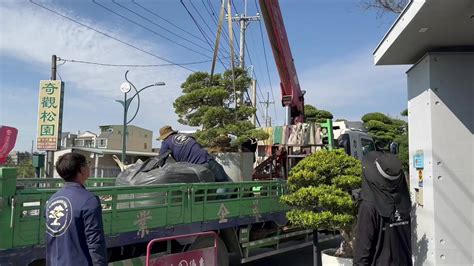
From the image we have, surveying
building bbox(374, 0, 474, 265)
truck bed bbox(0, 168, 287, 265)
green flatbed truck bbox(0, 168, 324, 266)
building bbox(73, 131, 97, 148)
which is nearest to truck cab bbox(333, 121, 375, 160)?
green flatbed truck bbox(0, 168, 324, 266)

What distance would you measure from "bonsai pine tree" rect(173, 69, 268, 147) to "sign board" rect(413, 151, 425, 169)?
4.74 meters

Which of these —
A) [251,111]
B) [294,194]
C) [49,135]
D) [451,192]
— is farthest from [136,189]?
[49,135]

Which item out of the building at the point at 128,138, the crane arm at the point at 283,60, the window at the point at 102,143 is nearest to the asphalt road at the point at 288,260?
the crane arm at the point at 283,60

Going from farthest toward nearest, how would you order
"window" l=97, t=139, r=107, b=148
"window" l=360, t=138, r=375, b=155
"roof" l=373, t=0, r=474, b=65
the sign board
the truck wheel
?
1. "window" l=97, t=139, r=107, b=148
2. "window" l=360, t=138, r=375, b=155
3. the truck wheel
4. the sign board
5. "roof" l=373, t=0, r=474, b=65

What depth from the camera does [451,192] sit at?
475cm

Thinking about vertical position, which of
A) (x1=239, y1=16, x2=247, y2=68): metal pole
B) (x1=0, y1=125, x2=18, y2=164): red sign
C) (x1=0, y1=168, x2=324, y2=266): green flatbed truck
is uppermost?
(x1=239, y1=16, x2=247, y2=68): metal pole

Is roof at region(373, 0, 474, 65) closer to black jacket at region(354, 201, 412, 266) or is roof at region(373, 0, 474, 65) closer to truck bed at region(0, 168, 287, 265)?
black jacket at region(354, 201, 412, 266)

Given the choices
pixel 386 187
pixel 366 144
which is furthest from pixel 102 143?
pixel 386 187

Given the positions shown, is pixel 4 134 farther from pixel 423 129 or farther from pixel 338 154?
pixel 423 129

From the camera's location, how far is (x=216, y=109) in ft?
33.2

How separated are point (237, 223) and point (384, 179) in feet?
9.71

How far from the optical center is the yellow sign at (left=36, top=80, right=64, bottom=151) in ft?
55.8

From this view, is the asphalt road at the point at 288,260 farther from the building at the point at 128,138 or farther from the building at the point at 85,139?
the building at the point at 85,139

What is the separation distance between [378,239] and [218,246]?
115 inches
